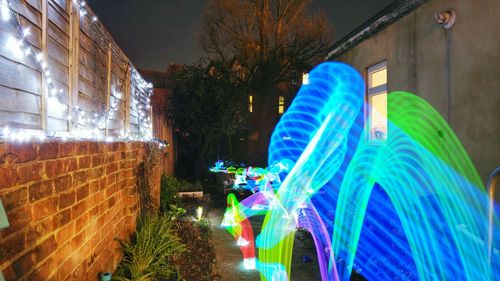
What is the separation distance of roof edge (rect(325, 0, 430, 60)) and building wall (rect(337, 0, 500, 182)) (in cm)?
14

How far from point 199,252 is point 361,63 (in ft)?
20.0

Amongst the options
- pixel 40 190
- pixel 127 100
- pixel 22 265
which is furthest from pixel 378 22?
pixel 22 265

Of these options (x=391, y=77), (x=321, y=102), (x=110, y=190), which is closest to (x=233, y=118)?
(x=321, y=102)

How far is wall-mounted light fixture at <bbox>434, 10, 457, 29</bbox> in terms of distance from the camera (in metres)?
5.48

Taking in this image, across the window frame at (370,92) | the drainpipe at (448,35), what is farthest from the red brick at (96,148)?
the window frame at (370,92)

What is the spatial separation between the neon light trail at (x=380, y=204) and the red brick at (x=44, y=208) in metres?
3.64

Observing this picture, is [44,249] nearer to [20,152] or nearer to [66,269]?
[66,269]

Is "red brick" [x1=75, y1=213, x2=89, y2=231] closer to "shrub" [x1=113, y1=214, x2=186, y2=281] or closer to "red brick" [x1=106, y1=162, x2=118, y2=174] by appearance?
"red brick" [x1=106, y1=162, x2=118, y2=174]

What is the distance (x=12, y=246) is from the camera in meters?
2.08

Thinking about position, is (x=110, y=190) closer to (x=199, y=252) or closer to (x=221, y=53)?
(x=199, y=252)

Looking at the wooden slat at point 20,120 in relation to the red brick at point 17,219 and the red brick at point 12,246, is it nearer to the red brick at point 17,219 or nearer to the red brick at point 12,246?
the red brick at point 17,219

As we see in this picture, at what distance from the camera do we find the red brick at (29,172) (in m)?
2.17

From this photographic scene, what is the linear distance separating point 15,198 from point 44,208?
43cm

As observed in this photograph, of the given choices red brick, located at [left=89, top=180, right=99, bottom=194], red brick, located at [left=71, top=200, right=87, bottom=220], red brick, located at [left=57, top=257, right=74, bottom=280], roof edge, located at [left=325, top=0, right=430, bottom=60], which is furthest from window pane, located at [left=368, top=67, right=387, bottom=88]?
red brick, located at [left=57, top=257, right=74, bottom=280]
